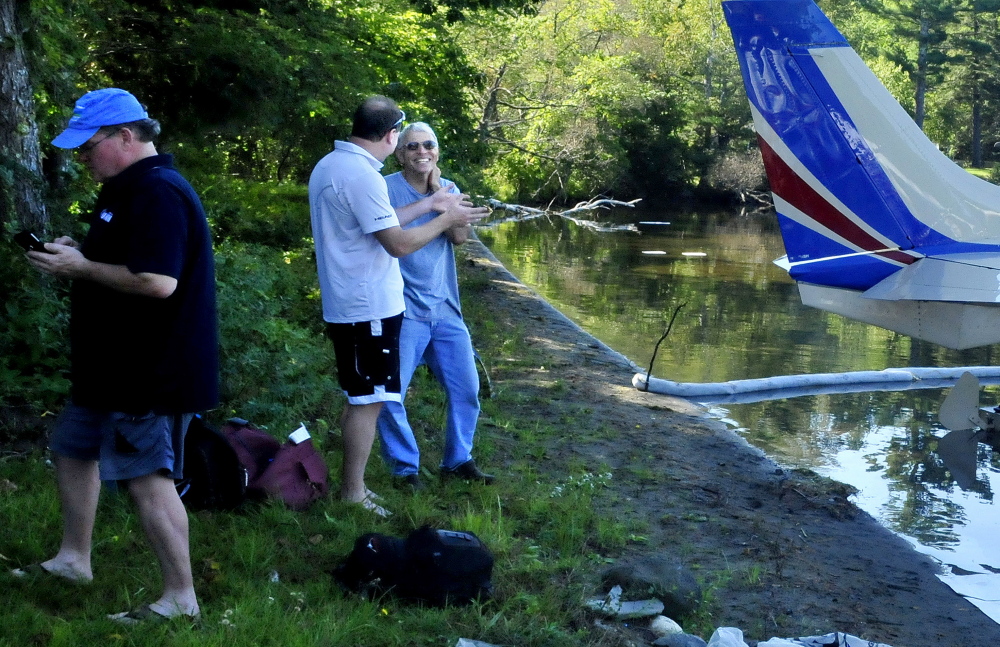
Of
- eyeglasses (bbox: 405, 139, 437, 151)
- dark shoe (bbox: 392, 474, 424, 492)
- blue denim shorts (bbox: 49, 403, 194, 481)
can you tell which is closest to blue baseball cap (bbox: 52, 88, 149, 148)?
blue denim shorts (bbox: 49, 403, 194, 481)

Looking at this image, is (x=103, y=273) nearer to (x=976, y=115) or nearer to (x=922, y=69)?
(x=922, y=69)

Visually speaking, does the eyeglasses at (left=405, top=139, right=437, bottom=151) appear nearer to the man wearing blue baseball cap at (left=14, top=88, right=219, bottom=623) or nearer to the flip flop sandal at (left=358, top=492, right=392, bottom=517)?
the flip flop sandal at (left=358, top=492, right=392, bottom=517)

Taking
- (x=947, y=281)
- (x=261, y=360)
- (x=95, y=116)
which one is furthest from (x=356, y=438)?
(x=947, y=281)

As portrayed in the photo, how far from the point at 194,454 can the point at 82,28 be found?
6.44 m

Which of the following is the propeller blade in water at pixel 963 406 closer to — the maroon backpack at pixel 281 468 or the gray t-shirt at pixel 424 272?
the gray t-shirt at pixel 424 272

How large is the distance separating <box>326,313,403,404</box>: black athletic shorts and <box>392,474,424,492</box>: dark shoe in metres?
0.82

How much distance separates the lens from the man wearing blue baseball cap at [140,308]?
130 inches

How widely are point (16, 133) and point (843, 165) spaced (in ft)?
19.1

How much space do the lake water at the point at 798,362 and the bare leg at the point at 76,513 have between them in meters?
4.04

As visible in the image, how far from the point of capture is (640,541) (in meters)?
5.27

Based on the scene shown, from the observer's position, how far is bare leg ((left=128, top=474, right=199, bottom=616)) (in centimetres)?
341

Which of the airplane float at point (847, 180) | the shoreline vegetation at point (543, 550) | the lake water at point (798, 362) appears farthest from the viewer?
the airplane float at point (847, 180)

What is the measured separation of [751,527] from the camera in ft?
18.8

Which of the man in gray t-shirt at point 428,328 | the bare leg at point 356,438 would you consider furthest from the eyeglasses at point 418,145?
the bare leg at point 356,438
